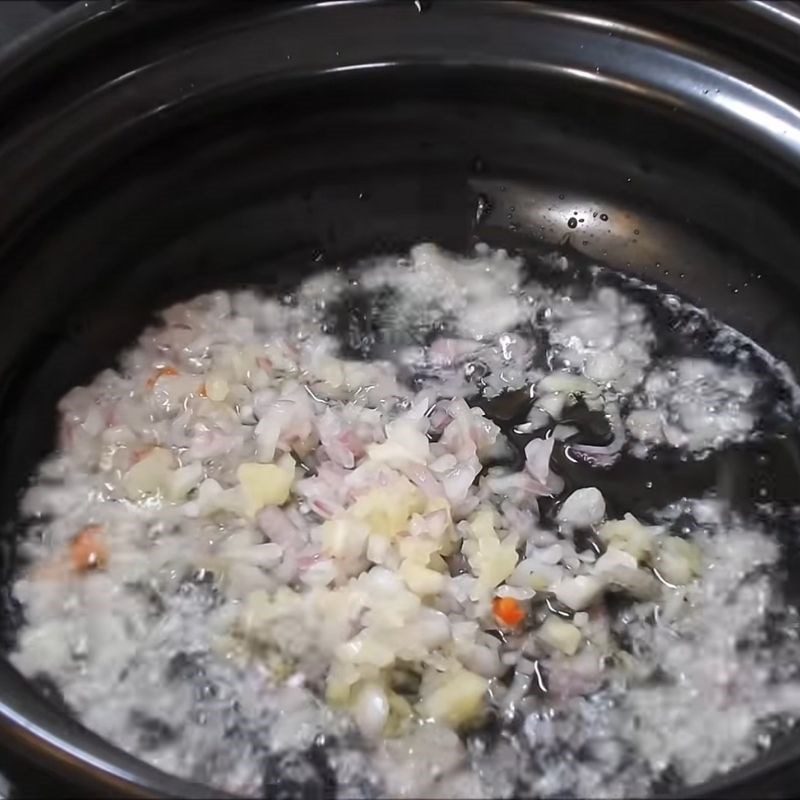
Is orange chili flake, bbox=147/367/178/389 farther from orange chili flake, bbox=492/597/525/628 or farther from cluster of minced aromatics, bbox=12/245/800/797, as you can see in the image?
orange chili flake, bbox=492/597/525/628

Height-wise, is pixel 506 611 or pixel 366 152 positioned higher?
pixel 366 152

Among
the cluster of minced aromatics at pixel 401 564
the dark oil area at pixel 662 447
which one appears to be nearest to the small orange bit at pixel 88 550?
the cluster of minced aromatics at pixel 401 564

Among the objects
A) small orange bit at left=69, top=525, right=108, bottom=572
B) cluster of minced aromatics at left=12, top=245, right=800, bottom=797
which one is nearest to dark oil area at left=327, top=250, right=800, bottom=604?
cluster of minced aromatics at left=12, top=245, right=800, bottom=797

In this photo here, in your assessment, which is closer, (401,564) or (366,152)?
(401,564)

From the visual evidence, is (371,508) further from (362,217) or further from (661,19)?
(661,19)

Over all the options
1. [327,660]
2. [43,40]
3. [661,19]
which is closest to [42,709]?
[327,660]

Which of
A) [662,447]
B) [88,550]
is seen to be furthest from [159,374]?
[662,447]

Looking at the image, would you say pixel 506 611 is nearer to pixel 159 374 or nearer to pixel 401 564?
pixel 401 564
